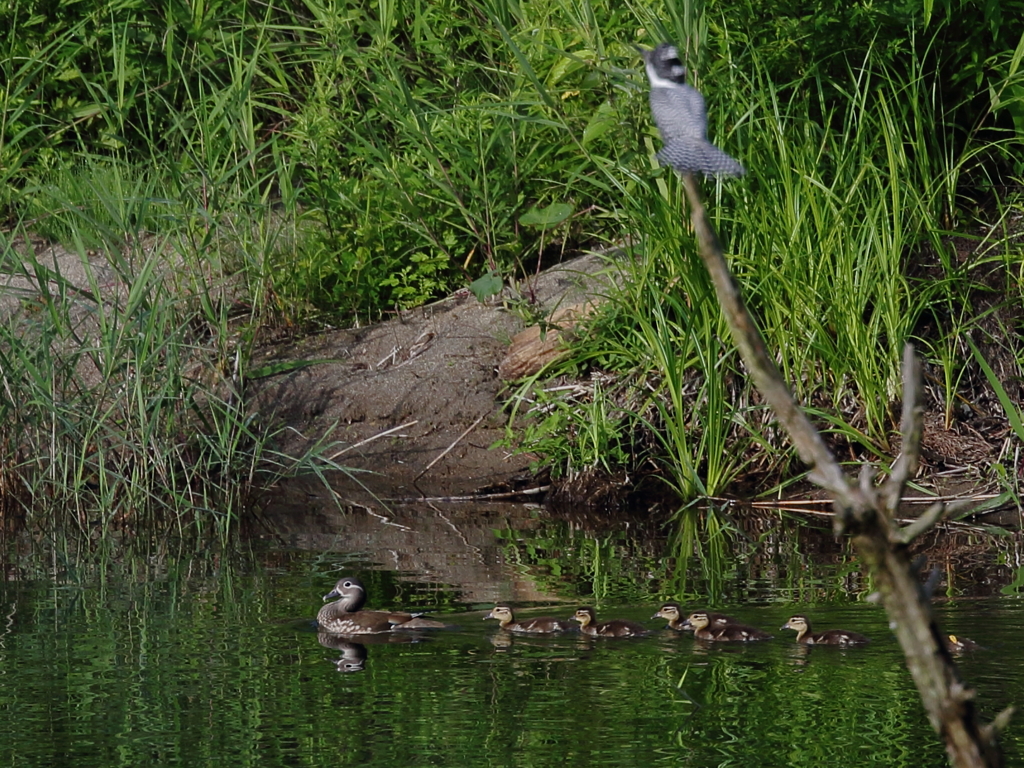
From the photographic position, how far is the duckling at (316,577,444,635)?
19.7 feet

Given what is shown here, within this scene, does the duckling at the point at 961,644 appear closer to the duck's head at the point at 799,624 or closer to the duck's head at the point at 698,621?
the duck's head at the point at 799,624

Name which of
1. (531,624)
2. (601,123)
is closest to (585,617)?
(531,624)

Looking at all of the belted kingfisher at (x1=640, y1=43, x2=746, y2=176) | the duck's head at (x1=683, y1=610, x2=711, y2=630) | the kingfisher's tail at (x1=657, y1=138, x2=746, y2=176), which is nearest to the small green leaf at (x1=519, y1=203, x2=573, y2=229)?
the duck's head at (x1=683, y1=610, x2=711, y2=630)

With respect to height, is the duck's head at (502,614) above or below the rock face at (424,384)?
below

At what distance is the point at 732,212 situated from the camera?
906 cm

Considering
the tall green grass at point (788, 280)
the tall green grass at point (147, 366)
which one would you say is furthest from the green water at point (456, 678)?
the tall green grass at point (788, 280)

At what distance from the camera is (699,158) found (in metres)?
2.71

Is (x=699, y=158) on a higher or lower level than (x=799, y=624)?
higher

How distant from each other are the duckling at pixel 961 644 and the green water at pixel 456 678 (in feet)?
0.18

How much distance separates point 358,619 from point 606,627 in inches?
40.1

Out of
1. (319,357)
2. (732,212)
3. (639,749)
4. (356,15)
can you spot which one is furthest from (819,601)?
(356,15)

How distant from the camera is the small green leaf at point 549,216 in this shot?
981 centimetres

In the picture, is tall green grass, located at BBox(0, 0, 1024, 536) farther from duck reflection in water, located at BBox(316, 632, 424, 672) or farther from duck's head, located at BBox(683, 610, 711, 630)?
duck's head, located at BBox(683, 610, 711, 630)

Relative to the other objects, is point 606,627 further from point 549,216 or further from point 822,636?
point 549,216
